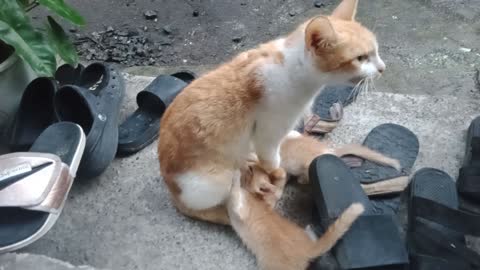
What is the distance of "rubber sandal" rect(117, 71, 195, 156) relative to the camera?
1.94 m

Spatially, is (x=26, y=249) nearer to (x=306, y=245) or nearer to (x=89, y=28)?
(x=306, y=245)

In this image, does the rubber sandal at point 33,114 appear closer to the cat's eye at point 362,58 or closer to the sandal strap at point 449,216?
the cat's eye at point 362,58

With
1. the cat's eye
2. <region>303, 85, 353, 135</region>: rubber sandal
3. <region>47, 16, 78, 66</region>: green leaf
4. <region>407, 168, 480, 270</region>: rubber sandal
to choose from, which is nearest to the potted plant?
<region>47, 16, 78, 66</region>: green leaf

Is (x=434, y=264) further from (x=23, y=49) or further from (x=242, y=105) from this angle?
(x=23, y=49)

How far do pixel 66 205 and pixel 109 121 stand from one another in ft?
0.92

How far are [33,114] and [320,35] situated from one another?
3.08 ft

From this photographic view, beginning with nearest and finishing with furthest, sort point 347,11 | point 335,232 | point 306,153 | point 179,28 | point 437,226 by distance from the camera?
point 335,232, point 437,226, point 347,11, point 306,153, point 179,28

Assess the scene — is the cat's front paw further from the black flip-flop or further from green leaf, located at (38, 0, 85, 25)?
green leaf, located at (38, 0, 85, 25)

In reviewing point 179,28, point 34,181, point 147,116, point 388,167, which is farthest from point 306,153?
point 179,28

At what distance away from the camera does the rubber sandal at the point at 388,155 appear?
167 cm

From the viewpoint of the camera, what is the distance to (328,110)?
2002 millimetres

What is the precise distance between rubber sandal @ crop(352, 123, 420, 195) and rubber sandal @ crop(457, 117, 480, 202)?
0.14 meters

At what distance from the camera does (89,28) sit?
326 centimetres

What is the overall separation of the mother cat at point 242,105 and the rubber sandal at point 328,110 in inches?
11.8
